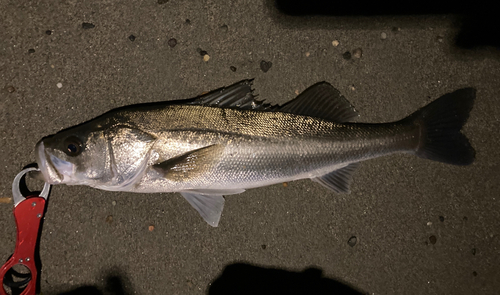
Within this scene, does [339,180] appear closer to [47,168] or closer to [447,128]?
[447,128]

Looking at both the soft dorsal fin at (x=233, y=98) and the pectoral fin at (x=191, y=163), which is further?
the soft dorsal fin at (x=233, y=98)

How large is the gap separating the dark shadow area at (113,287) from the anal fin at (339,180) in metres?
1.85

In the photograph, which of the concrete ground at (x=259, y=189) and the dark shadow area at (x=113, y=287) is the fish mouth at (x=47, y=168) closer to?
the concrete ground at (x=259, y=189)

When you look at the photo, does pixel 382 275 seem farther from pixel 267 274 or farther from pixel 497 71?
pixel 497 71

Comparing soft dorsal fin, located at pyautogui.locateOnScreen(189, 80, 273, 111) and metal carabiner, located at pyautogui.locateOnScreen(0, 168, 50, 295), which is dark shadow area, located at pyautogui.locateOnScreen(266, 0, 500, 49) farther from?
metal carabiner, located at pyautogui.locateOnScreen(0, 168, 50, 295)

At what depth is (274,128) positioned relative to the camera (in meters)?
1.91

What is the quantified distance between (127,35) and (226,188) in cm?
157

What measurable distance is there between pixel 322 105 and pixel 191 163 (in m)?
1.12

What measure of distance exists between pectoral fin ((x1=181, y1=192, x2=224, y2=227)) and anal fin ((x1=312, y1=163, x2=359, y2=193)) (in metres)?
0.83

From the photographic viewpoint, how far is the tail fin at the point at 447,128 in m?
2.15

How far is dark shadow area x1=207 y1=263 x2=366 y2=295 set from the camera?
2295mm

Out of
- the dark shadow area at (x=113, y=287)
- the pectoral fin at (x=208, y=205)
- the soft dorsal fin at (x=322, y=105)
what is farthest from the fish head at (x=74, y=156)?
the soft dorsal fin at (x=322, y=105)

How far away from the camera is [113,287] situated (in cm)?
224

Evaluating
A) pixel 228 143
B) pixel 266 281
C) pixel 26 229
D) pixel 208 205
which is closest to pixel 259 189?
pixel 208 205
